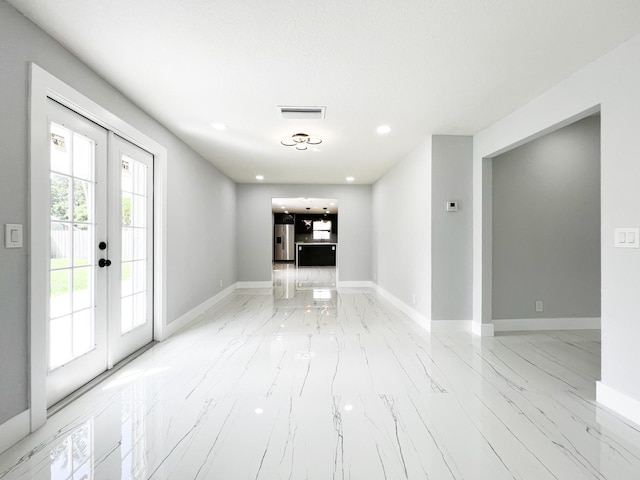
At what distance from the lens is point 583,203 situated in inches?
163

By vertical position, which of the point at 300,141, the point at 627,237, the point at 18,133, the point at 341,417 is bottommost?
the point at 341,417

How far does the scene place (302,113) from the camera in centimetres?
335

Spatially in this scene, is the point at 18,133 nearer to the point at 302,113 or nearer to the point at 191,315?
the point at 302,113

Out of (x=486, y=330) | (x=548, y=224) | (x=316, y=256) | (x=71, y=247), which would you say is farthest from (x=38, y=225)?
(x=316, y=256)

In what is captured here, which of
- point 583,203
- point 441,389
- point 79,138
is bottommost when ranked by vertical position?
point 441,389

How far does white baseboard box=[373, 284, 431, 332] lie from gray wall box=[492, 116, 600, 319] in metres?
0.87

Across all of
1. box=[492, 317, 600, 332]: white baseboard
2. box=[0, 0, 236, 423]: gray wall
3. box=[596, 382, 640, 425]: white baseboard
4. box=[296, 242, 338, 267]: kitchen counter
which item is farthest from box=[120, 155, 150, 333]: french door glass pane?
box=[296, 242, 338, 267]: kitchen counter

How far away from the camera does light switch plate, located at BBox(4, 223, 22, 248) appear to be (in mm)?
1779

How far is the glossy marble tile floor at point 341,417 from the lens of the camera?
1634 mm

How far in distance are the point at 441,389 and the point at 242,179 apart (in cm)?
586

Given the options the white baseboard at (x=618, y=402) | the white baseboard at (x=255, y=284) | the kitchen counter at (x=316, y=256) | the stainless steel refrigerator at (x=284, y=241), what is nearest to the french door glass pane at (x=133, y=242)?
the white baseboard at (x=618, y=402)

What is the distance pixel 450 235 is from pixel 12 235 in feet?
13.3

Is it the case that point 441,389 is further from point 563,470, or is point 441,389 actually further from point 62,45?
point 62,45

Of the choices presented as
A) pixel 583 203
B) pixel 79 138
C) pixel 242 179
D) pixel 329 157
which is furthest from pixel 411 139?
pixel 242 179
